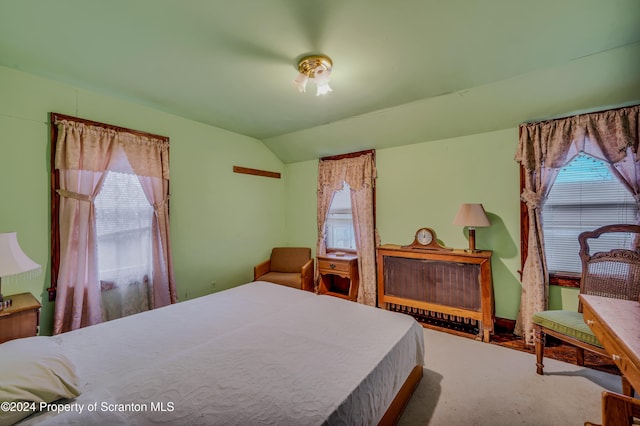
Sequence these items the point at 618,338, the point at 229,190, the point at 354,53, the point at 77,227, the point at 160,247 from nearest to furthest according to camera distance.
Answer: the point at 618,338
the point at 354,53
the point at 77,227
the point at 160,247
the point at 229,190

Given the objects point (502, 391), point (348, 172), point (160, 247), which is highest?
point (348, 172)

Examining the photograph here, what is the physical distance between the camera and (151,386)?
1190 millimetres

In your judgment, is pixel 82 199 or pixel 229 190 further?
pixel 229 190

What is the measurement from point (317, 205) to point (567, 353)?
3.35 metres

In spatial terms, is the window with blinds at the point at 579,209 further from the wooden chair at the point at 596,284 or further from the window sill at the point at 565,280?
the wooden chair at the point at 596,284

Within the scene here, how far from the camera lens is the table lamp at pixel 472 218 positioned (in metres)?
2.81

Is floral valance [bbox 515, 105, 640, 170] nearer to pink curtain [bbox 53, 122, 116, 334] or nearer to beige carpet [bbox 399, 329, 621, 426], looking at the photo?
beige carpet [bbox 399, 329, 621, 426]

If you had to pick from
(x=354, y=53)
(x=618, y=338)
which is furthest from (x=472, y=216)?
(x=354, y=53)

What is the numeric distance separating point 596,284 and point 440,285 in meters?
1.28

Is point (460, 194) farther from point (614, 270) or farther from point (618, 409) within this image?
point (618, 409)

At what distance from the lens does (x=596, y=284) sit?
217cm

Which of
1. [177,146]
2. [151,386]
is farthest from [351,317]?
[177,146]

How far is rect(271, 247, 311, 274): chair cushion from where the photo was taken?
165 inches

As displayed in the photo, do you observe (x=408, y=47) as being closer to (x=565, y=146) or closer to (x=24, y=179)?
(x=565, y=146)
